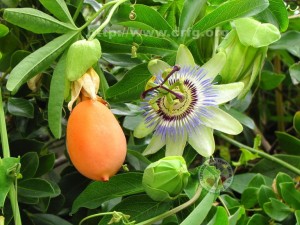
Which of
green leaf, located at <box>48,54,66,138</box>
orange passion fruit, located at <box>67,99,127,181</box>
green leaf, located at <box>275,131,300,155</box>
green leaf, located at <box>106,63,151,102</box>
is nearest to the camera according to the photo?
orange passion fruit, located at <box>67,99,127,181</box>

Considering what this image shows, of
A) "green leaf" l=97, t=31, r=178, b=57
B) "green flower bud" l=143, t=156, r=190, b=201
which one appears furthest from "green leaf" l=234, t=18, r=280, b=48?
"green flower bud" l=143, t=156, r=190, b=201

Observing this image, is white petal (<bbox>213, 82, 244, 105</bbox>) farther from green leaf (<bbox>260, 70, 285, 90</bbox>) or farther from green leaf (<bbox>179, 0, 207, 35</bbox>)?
green leaf (<bbox>260, 70, 285, 90</bbox>)

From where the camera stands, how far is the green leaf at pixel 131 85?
41.5 inches

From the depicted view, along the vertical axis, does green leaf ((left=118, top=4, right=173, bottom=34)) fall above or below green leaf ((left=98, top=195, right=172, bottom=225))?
above

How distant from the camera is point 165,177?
2.91 feet

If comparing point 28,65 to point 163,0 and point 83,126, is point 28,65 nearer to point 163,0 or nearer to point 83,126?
point 83,126

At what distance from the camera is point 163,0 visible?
→ 1.15 meters

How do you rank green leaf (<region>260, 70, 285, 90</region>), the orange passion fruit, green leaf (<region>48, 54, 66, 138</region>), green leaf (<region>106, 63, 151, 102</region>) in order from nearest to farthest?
the orange passion fruit, green leaf (<region>48, 54, 66, 138</region>), green leaf (<region>106, 63, 151, 102</region>), green leaf (<region>260, 70, 285, 90</region>)

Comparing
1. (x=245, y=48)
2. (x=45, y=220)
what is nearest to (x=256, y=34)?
(x=245, y=48)

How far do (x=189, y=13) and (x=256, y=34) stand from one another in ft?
0.39

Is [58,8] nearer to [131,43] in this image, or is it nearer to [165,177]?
[131,43]

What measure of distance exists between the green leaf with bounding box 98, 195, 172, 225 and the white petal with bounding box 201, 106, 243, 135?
6.2 inches

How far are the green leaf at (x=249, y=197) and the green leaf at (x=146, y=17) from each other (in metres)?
0.40

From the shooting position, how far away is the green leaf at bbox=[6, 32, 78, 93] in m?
0.89
